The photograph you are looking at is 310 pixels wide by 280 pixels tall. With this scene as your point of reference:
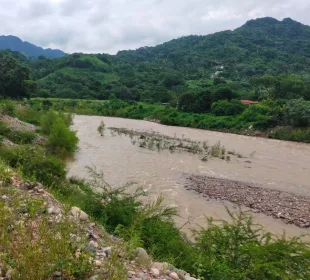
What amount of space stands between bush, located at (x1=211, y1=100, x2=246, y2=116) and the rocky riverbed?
1163 inches

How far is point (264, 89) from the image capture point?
2357 inches

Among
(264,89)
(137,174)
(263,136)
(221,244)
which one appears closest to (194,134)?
(263,136)

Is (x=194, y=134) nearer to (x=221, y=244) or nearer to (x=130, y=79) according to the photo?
(x=221, y=244)

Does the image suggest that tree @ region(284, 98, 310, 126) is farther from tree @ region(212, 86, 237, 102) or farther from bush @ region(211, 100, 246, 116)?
tree @ region(212, 86, 237, 102)

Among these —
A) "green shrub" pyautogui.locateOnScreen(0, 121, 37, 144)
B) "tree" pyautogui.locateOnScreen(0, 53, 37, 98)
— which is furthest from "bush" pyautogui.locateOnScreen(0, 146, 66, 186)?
"tree" pyautogui.locateOnScreen(0, 53, 37, 98)

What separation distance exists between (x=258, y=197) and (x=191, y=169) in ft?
20.4

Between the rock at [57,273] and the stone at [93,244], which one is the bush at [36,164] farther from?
the rock at [57,273]

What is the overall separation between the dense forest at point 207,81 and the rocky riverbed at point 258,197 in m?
20.7

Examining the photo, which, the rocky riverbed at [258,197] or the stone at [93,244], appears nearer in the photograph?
the stone at [93,244]

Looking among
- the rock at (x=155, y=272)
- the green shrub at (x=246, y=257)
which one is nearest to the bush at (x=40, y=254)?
the rock at (x=155, y=272)

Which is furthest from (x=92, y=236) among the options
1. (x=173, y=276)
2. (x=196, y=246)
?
(x=196, y=246)

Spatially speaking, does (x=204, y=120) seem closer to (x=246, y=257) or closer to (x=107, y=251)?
(x=246, y=257)

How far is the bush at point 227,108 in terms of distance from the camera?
4675cm

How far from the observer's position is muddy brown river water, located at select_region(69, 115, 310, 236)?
13.9 meters
